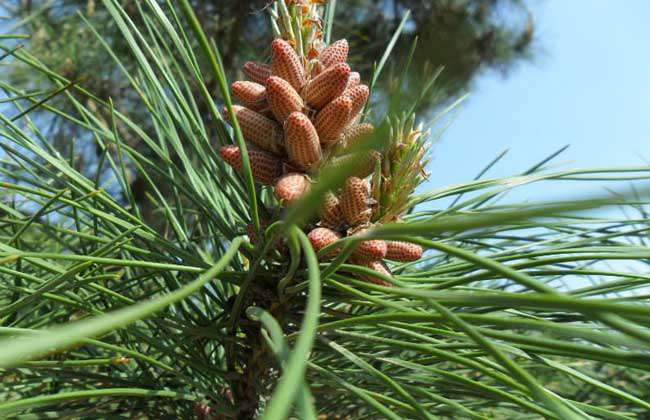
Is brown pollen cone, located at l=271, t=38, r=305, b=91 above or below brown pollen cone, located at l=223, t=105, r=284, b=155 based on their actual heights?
above

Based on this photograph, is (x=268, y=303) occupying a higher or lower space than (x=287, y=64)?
lower

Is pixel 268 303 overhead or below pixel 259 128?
below

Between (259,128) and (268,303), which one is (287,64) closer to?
(259,128)

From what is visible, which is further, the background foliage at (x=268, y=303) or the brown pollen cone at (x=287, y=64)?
the brown pollen cone at (x=287, y=64)

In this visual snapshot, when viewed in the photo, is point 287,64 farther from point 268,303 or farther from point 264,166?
point 268,303

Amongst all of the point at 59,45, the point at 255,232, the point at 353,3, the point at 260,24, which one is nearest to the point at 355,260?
the point at 255,232

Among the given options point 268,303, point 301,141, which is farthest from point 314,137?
point 268,303

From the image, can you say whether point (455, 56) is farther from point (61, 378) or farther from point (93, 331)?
point (61, 378)

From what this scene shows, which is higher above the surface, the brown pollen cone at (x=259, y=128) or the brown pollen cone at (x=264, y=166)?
the brown pollen cone at (x=259, y=128)
